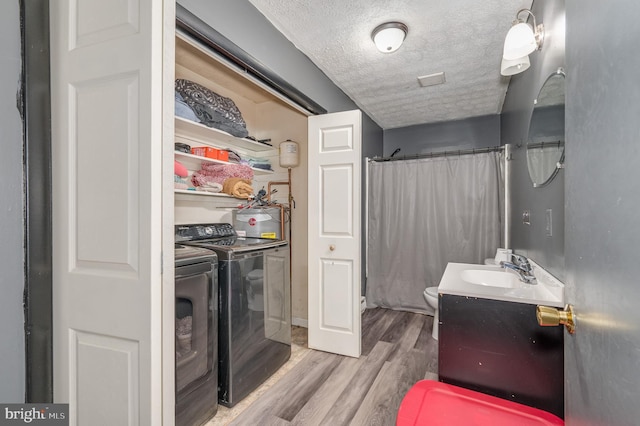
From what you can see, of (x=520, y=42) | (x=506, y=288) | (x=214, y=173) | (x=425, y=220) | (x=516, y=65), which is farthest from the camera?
(x=425, y=220)

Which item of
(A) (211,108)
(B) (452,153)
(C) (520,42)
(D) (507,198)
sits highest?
(C) (520,42)

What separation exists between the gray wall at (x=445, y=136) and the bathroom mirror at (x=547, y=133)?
78.9 inches

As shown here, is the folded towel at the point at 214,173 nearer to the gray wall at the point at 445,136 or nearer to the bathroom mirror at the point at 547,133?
the bathroom mirror at the point at 547,133

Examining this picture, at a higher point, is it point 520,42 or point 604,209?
point 520,42

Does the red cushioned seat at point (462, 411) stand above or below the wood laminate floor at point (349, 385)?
above

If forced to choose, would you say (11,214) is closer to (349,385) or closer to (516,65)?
(349,385)

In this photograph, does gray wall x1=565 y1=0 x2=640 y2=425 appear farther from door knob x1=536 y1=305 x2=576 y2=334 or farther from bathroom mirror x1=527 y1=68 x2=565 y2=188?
bathroom mirror x1=527 y1=68 x2=565 y2=188

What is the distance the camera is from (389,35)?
2000mm

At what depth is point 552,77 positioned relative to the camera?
1456 mm

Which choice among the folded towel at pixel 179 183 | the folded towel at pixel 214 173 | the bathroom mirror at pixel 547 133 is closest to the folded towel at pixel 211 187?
the folded towel at pixel 214 173

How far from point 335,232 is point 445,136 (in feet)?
8.24

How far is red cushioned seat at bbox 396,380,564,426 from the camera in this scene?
1.01m

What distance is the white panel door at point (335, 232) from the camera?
243 cm

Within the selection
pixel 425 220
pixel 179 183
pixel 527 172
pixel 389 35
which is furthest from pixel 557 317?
pixel 425 220
